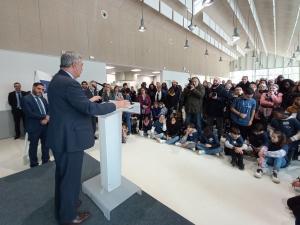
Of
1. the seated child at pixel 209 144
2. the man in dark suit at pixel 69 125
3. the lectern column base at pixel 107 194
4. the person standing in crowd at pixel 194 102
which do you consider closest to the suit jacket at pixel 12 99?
the lectern column base at pixel 107 194

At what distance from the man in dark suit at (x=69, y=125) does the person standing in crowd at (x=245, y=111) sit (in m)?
2.63

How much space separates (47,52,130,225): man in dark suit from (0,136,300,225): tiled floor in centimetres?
102

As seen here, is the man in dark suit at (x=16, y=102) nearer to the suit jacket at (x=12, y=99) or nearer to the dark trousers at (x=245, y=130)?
the suit jacket at (x=12, y=99)

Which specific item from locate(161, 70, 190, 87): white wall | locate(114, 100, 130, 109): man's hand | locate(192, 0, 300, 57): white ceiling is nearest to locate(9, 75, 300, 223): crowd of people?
locate(114, 100, 130, 109): man's hand

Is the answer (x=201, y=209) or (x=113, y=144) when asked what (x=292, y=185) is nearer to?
(x=201, y=209)

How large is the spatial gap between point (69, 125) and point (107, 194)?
97cm

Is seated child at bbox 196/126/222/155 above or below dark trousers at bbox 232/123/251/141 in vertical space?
below

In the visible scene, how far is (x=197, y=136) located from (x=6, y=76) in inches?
191

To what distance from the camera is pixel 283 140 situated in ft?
8.68

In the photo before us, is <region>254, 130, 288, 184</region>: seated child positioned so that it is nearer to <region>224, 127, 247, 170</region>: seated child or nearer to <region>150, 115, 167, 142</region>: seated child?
<region>224, 127, 247, 170</region>: seated child

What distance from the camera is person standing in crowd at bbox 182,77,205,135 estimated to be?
13.0 feet

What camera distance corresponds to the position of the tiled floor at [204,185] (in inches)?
72.0

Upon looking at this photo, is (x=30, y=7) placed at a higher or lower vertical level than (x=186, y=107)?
higher

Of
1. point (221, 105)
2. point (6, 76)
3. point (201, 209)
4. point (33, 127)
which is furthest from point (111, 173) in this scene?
point (6, 76)
